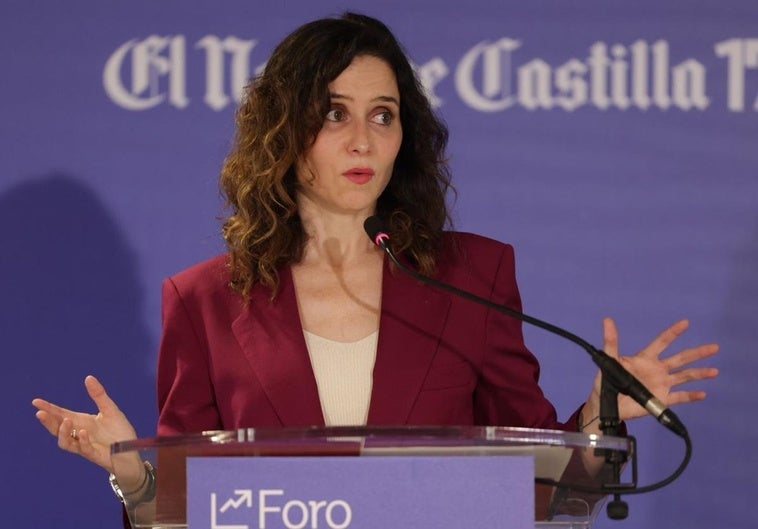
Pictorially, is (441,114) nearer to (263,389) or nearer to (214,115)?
(214,115)

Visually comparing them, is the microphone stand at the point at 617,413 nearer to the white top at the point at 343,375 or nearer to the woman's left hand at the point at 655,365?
the woman's left hand at the point at 655,365

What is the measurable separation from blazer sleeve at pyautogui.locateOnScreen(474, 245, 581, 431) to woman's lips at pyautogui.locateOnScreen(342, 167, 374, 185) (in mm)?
283

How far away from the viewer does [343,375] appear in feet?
7.42

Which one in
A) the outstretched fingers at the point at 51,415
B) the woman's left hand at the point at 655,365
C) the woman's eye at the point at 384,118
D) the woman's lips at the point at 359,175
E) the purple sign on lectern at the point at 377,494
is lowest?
the purple sign on lectern at the point at 377,494

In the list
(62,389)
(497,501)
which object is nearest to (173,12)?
(62,389)

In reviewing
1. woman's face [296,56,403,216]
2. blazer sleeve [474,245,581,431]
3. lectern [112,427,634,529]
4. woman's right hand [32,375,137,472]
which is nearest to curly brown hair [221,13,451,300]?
woman's face [296,56,403,216]

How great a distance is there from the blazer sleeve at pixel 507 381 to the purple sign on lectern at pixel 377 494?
0.75 m

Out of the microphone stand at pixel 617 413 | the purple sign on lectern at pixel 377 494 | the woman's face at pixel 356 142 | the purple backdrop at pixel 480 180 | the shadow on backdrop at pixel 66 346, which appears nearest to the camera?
the purple sign on lectern at pixel 377 494

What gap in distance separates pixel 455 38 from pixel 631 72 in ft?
1.27

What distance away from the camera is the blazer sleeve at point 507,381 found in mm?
2285

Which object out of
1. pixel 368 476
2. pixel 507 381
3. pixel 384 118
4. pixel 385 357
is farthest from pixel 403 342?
pixel 368 476

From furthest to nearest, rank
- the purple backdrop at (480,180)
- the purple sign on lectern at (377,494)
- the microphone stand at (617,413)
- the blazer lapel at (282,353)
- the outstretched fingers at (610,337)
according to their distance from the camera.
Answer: the purple backdrop at (480,180), the blazer lapel at (282,353), the outstretched fingers at (610,337), the microphone stand at (617,413), the purple sign on lectern at (377,494)

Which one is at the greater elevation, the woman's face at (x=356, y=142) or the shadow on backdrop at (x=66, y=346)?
the woman's face at (x=356, y=142)

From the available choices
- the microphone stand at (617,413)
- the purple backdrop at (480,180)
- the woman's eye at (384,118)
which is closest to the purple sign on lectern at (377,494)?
the microphone stand at (617,413)
